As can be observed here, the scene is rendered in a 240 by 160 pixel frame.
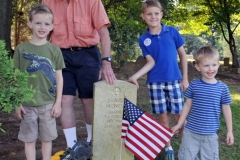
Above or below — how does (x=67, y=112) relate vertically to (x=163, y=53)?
below

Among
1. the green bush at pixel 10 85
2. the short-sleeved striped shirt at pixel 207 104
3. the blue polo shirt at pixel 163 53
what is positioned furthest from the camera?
the blue polo shirt at pixel 163 53

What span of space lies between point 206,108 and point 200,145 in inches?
14.6

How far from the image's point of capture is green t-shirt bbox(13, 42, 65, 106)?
345cm

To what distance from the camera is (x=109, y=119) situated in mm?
3930

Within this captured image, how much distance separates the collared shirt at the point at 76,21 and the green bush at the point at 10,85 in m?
1.28

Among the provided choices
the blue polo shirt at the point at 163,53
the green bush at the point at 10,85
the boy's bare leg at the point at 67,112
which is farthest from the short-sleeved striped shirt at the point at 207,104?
the green bush at the point at 10,85

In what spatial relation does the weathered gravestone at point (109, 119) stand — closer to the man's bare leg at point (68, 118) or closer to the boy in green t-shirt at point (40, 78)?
the man's bare leg at point (68, 118)

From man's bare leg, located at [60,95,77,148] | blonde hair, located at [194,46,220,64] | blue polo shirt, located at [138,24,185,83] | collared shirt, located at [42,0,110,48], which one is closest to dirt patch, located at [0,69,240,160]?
man's bare leg, located at [60,95,77,148]

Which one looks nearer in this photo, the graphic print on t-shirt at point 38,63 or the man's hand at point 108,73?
the graphic print on t-shirt at point 38,63

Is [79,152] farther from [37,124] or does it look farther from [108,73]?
[108,73]

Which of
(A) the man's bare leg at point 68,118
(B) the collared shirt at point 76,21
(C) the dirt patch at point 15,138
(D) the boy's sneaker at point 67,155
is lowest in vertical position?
(C) the dirt patch at point 15,138

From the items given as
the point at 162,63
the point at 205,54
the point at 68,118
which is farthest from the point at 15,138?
the point at 205,54

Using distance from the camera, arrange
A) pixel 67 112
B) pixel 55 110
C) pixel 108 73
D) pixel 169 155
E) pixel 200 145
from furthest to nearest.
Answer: pixel 169 155 < pixel 67 112 < pixel 108 73 < pixel 55 110 < pixel 200 145

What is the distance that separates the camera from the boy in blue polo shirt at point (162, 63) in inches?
162
